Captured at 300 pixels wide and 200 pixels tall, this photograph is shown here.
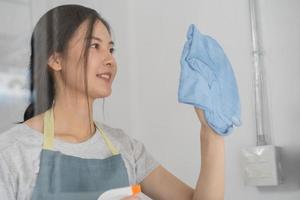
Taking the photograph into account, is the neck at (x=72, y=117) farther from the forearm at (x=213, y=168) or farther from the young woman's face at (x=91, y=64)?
A: the forearm at (x=213, y=168)

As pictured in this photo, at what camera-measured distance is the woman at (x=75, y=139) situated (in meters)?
0.79

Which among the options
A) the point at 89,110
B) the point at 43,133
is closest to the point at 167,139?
the point at 89,110

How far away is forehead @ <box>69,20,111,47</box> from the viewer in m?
0.87

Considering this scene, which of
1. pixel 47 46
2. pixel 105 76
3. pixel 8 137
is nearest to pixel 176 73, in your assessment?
pixel 105 76

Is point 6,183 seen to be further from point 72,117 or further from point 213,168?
point 213,168

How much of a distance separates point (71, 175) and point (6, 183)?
4.9 inches

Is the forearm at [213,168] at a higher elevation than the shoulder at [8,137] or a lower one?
lower

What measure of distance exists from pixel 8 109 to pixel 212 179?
0.45 metres

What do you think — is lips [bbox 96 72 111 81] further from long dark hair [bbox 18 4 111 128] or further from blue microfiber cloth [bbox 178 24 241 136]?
blue microfiber cloth [bbox 178 24 241 136]

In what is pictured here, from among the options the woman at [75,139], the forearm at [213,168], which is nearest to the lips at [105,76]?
the woman at [75,139]

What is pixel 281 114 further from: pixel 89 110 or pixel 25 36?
pixel 25 36

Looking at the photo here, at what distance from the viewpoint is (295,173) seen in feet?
2.98

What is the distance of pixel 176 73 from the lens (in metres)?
1.06

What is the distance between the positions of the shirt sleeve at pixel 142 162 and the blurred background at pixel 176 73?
2.6 inches
